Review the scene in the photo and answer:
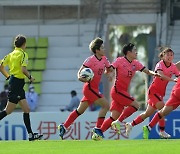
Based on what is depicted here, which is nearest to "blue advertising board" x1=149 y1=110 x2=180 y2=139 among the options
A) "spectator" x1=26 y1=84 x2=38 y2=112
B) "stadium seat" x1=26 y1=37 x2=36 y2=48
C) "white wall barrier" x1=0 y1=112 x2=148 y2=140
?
"white wall barrier" x1=0 y1=112 x2=148 y2=140

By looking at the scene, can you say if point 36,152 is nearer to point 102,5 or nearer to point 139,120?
point 139,120

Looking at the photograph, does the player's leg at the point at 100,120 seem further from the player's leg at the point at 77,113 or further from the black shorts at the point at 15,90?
the black shorts at the point at 15,90

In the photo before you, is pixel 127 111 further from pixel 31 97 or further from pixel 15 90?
pixel 31 97

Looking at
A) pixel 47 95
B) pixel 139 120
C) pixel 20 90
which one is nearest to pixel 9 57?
pixel 20 90

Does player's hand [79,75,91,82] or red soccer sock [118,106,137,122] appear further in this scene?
red soccer sock [118,106,137,122]

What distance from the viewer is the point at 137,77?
61.0 meters

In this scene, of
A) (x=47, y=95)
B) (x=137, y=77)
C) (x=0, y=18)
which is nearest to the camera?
(x=47, y=95)

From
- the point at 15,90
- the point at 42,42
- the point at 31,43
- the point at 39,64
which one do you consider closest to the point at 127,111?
the point at 15,90

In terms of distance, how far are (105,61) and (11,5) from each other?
15.3 metres

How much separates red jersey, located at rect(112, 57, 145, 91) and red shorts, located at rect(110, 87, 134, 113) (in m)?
0.12

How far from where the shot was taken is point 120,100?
19.0 metres

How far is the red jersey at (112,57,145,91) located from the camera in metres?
19.1

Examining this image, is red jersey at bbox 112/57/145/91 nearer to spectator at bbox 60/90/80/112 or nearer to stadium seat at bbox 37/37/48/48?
spectator at bbox 60/90/80/112

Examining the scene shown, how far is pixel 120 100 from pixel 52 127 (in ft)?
19.5
